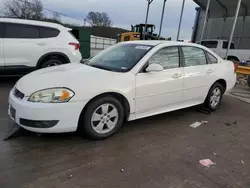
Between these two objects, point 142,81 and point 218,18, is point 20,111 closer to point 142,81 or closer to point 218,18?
point 142,81

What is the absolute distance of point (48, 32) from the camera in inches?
265

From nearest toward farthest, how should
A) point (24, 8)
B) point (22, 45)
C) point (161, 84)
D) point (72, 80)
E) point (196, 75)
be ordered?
point (72, 80), point (161, 84), point (196, 75), point (22, 45), point (24, 8)

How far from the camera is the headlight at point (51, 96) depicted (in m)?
3.04

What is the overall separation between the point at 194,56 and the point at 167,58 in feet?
2.66

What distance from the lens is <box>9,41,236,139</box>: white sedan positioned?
307 centimetres

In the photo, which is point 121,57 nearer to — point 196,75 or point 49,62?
point 196,75

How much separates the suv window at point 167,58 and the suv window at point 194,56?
0.24 m

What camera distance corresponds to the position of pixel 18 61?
6.32m

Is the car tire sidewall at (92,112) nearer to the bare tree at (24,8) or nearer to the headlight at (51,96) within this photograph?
the headlight at (51,96)

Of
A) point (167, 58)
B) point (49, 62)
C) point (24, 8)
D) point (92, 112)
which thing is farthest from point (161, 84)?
point (24, 8)

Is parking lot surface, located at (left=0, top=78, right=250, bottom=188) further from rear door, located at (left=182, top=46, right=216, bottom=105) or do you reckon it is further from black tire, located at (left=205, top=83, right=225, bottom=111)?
black tire, located at (left=205, top=83, right=225, bottom=111)

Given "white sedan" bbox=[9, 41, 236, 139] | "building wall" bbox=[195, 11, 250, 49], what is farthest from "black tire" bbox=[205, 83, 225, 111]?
"building wall" bbox=[195, 11, 250, 49]

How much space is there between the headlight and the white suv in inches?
148

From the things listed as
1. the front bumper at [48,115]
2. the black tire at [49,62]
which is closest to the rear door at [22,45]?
the black tire at [49,62]
